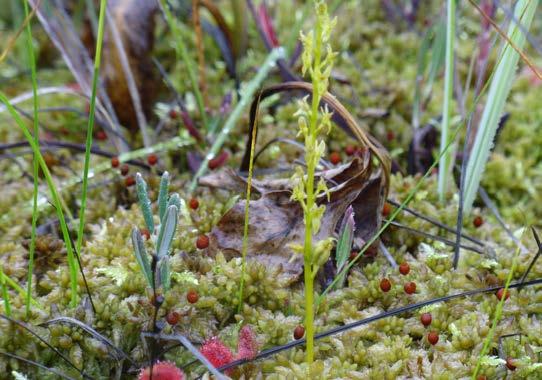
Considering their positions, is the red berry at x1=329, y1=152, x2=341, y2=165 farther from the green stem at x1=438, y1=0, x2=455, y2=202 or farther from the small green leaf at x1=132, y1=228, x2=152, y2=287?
the small green leaf at x1=132, y1=228, x2=152, y2=287

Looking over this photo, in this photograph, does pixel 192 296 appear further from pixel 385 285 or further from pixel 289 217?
pixel 385 285

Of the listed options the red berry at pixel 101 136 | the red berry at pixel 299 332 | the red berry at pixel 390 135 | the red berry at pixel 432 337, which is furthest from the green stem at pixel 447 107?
the red berry at pixel 101 136

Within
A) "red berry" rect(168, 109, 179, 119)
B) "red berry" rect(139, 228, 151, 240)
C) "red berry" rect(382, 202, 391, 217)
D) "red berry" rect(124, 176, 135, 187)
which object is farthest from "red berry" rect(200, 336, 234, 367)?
"red berry" rect(168, 109, 179, 119)

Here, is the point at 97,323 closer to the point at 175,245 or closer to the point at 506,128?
the point at 175,245

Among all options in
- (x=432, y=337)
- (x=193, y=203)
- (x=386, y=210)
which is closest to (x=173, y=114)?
(x=193, y=203)

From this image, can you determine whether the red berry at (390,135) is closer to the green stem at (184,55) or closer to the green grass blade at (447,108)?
the green grass blade at (447,108)

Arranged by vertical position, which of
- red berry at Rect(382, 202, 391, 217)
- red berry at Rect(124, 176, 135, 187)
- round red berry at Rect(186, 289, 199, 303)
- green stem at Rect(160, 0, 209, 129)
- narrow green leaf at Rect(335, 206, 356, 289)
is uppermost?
green stem at Rect(160, 0, 209, 129)
